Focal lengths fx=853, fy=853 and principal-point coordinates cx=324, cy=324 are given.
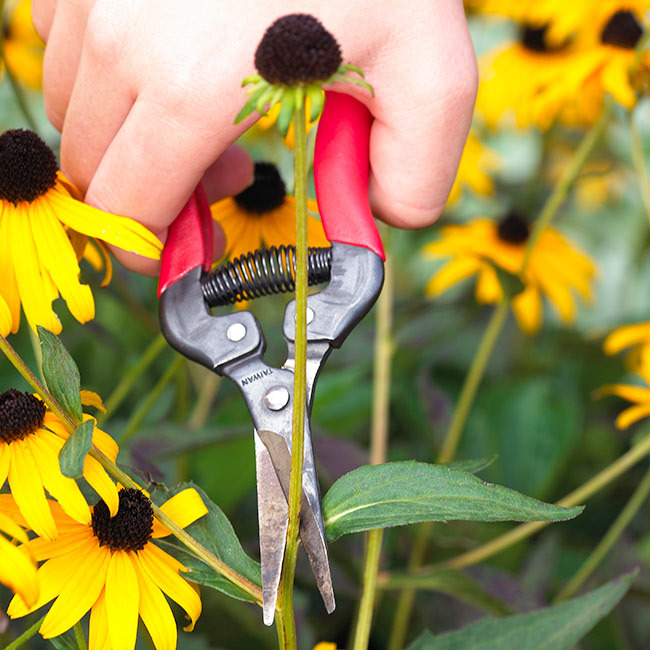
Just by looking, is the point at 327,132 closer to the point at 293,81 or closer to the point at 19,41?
the point at 293,81

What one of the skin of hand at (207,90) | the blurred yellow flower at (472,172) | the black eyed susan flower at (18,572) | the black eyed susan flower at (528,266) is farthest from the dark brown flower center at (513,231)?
the black eyed susan flower at (18,572)

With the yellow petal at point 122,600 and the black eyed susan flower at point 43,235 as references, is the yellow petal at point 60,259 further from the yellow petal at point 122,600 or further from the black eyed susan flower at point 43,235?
the yellow petal at point 122,600

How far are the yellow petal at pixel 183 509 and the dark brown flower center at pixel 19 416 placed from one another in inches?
2.7

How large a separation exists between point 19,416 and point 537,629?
28 centimetres

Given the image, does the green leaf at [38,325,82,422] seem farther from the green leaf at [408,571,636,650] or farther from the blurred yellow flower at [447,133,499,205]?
the blurred yellow flower at [447,133,499,205]

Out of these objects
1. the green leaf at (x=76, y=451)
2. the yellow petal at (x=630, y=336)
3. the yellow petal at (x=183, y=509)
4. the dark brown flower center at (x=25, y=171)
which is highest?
the dark brown flower center at (x=25, y=171)

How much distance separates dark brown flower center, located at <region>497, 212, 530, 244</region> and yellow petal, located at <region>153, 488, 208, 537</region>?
22.6 inches

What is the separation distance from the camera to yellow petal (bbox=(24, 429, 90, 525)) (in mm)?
358

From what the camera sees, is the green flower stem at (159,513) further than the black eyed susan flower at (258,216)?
No

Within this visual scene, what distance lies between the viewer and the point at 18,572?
0.98 ft

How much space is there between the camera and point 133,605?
365mm

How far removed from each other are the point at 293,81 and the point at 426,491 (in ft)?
0.59

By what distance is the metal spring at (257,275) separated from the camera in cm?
43

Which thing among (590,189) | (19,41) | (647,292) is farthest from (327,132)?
(590,189)
